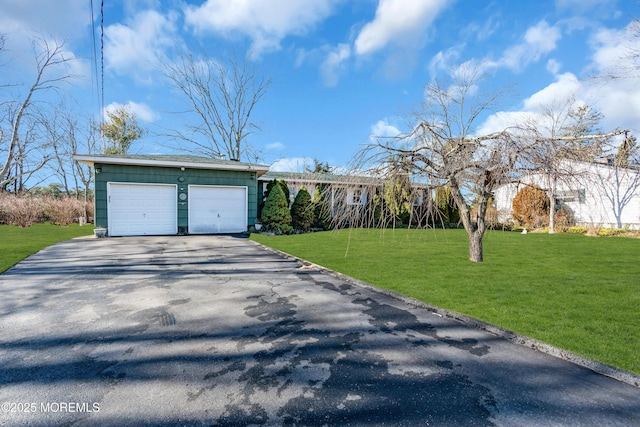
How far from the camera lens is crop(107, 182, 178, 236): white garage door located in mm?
11422

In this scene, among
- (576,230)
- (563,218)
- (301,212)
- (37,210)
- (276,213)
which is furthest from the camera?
(37,210)

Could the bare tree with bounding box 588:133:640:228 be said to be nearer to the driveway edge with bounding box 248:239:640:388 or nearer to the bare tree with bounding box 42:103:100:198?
the driveway edge with bounding box 248:239:640:388

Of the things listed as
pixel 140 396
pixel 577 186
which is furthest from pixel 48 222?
pixel 577 186

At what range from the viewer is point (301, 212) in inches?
601

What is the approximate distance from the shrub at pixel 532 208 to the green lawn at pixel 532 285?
357 inches

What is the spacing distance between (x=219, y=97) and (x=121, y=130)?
32.9 ft

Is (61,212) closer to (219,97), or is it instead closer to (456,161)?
(219,97)

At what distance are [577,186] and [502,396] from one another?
484 cm

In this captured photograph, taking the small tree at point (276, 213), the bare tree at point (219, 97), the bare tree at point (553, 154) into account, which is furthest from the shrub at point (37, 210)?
the bare tree at point (553, 154)

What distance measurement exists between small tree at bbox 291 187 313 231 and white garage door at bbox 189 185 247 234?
285cm

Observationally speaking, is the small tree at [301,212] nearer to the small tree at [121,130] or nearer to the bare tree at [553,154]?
the bare tree at [553,154]

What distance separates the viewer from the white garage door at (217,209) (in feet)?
41.1

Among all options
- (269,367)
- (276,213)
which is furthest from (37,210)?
(269,367)

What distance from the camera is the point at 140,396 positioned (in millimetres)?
1984
